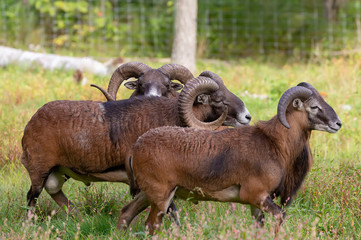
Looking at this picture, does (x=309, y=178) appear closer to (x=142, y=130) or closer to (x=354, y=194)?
(x=354, y=194)

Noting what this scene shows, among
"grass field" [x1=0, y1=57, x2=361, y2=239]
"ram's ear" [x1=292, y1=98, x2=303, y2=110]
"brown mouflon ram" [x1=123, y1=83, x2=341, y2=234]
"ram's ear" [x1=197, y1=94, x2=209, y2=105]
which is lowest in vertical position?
"grass field" [x1=0, y1=57, x2=361, y2=239]

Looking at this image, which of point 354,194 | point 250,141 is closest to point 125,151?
point 250,141

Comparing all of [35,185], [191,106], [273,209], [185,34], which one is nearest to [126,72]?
[191,106]

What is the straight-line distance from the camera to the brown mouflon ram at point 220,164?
18.8 ft

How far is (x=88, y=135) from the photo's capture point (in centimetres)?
663

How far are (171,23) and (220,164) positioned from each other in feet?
55.1

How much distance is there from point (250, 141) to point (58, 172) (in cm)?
231

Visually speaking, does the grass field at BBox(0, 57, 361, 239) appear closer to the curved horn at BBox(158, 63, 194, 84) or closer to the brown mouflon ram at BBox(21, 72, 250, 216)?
the brown mouflon ram at BBox(21, 72, 250, 216)

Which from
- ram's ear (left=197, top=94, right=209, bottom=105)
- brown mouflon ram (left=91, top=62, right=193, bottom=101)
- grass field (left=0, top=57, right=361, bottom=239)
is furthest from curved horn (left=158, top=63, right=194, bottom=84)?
grass field (left=0, top=57, right=361, bottom=239)

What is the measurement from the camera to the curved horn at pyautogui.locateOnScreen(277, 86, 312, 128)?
19.1 ft

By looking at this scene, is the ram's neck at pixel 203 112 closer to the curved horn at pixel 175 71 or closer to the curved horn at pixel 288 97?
the curved horn at pixel 175 71

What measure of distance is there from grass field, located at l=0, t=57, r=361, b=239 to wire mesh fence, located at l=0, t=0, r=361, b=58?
328 inches

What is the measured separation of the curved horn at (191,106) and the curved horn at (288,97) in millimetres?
1106

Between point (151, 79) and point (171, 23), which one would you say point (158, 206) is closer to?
point (151, 79)
